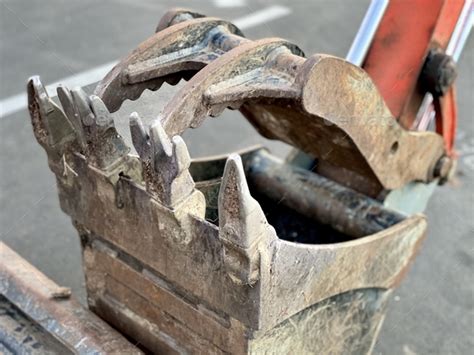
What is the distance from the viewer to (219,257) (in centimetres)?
120

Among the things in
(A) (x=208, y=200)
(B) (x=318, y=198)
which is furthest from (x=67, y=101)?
(B) (x=318, y=198)

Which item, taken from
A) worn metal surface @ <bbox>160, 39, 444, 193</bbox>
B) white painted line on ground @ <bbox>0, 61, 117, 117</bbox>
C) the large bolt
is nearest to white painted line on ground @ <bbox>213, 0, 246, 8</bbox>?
white painted line on ground @ <bbox>0, 61, 117, 117</bbox>

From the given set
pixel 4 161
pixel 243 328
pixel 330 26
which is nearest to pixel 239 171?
pixel 243 328

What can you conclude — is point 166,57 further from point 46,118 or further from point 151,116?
point 46,118

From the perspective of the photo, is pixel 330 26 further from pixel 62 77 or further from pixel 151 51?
pixel 151 51

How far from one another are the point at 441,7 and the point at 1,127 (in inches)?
89.8

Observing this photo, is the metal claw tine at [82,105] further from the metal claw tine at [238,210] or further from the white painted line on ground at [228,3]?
the white painted line on ground at [228,3]

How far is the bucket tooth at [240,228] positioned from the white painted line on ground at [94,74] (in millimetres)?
1936

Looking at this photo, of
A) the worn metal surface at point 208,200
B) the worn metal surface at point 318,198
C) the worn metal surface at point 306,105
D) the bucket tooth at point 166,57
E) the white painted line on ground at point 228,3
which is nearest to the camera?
the worn metal surface at point 208,200

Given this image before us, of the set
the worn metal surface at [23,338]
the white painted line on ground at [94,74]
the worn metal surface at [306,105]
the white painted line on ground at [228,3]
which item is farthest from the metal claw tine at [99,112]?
the white painted line on ground at [228,3]

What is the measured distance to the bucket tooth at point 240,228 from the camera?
1.04 meters

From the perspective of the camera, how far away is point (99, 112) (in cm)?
123

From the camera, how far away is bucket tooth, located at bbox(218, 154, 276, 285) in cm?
104

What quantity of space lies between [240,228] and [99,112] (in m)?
0.36
